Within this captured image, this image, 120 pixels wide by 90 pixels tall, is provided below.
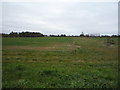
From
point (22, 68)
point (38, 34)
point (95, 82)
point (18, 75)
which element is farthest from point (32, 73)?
point (38, 34)

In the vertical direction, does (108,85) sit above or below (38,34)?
below

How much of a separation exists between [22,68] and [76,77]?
9.31 ft

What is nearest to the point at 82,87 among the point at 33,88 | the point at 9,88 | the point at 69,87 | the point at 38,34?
the point at 69,87

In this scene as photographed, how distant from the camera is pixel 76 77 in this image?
19.2 ft

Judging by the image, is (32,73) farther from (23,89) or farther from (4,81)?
(23,89)

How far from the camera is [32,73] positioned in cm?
653

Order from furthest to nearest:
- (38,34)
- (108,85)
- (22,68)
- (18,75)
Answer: (38,34) < (22,68) < (18,75) < (108,85)

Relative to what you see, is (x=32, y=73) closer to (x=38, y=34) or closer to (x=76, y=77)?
(x=76, y=77)

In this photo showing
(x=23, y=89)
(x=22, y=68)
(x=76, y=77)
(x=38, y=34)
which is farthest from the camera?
(x=38, y=34)

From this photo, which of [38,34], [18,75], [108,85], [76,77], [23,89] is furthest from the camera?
[38,34]

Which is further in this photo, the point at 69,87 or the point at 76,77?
the point at 76,77

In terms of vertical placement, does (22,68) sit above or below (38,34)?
below

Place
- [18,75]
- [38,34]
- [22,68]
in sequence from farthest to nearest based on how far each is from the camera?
1. [38,34]
2. [22,68]
3. [18,75]

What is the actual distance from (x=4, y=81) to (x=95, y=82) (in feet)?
10.1
